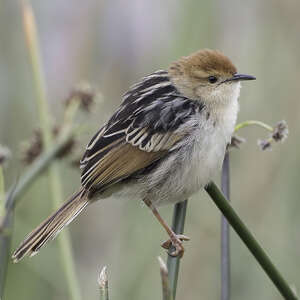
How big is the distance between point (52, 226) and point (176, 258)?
91cm

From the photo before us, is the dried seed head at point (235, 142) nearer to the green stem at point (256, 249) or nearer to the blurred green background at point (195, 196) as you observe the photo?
the green stem at point (256, 249)

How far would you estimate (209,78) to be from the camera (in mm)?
2883

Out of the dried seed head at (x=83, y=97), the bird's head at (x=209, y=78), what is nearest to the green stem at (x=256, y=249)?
the bird's head at (x=209, y=78)

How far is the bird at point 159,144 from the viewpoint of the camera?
8.86ft

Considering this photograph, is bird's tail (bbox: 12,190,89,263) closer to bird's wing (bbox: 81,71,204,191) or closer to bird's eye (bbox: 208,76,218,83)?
bird's wing (bbox: 81,71,204,191)

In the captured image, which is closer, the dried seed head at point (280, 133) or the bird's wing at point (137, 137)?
the dried seed head at point (280, 133)

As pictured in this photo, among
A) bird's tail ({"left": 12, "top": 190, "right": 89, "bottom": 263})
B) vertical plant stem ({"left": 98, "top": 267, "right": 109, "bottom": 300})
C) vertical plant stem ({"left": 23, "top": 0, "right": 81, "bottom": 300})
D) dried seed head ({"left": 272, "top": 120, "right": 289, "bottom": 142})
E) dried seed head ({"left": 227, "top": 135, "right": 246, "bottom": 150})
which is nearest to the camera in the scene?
vertical plant stem ({"left": 98, "top": 267, "right": 109, "bottom": 300})

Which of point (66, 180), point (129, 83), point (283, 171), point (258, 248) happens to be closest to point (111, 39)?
point (129, 83)

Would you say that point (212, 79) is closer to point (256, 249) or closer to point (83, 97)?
point (83, 97)

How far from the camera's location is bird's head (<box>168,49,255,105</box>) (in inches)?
111

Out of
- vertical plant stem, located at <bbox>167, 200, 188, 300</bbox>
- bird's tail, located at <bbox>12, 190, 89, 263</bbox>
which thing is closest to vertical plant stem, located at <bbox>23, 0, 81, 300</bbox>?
bird's tail, located at <bbox>12, 190, 89, 263</bbox>

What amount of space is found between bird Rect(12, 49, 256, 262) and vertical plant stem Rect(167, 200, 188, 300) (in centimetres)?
52

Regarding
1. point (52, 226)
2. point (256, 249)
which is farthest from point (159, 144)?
point (256, 249)

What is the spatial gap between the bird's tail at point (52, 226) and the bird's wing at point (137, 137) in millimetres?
93
